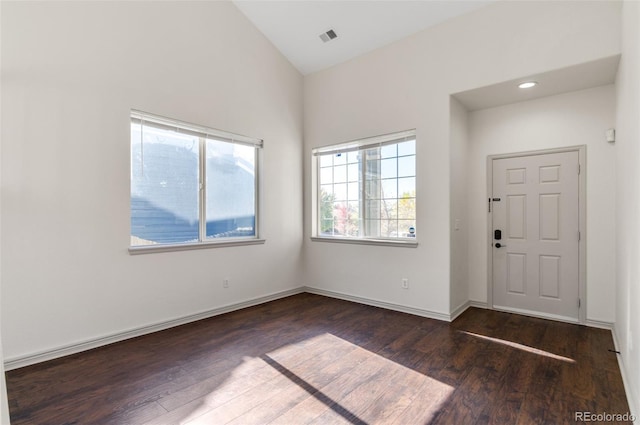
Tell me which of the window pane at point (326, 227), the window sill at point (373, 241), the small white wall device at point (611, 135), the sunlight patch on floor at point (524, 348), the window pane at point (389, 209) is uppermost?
the small white wall device at point (611, 135)

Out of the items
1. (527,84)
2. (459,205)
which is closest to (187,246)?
(459,205)

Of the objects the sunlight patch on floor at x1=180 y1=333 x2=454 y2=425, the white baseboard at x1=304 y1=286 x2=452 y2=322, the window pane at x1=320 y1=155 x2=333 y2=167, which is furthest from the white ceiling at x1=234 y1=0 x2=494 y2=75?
the sunlight patch on floor at x1=180 y1=333 x2=454 y2=425

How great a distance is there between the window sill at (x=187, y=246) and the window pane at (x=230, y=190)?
150mm

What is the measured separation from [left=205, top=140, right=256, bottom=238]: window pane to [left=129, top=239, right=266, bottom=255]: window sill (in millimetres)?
150

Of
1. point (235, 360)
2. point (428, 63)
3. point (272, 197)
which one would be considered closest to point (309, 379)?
point (235, 360)

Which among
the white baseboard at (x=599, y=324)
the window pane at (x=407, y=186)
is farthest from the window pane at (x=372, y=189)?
the white baseboard at (x=599, y=324)

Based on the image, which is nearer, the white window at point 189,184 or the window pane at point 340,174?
the white window at point 189,184

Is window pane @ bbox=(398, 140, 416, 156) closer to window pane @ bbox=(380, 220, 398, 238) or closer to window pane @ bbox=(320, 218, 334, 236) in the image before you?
window pane @ bbox=(380, 220, 398, 238)

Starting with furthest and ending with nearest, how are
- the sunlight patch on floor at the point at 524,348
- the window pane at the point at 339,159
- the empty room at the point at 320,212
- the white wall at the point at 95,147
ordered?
the window pane at the point at 339,159 → the sunlight patch on floor at the point at 524,348 → the white wall at the point at 95,147 → the empty room at the point at 320,212

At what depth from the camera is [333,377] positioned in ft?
8.39

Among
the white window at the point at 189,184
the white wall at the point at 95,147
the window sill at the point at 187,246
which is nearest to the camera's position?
the white wall at the point at 95,147

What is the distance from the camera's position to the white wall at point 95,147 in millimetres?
2697

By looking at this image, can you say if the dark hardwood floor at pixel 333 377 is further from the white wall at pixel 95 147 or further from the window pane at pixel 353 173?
the window pane at pixel 353 173

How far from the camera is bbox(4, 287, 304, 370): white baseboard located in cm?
270
